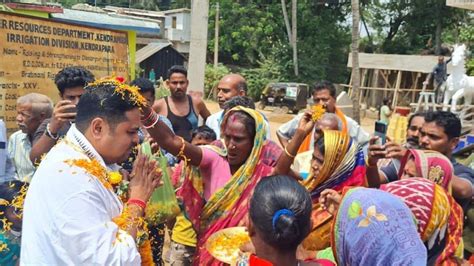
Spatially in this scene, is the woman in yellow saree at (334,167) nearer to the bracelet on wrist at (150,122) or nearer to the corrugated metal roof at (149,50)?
the bracelet on wrist at (150,122)

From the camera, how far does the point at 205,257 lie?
9.53 feet

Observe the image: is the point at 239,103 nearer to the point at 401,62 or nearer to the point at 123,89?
the point at 123,89

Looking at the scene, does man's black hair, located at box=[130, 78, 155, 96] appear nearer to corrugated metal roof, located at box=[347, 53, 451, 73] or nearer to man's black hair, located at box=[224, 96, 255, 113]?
man's black hair, located at box=[224, 96, 255, 113]

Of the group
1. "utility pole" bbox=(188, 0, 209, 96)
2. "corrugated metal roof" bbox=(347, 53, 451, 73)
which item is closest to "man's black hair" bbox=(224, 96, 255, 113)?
"utility pole" bbox=(188, 0, 209, 96)

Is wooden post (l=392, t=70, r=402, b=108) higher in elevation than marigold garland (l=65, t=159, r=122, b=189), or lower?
lower

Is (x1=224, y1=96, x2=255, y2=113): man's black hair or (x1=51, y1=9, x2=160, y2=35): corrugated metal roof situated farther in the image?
(x1=51, y1=9, x2=160, y2=35): corrugated metal roof

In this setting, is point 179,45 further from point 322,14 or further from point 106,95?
point 106,95

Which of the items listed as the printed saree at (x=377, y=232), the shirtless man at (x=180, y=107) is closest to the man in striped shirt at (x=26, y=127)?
A: the shirtless man at (x=180, y=107)

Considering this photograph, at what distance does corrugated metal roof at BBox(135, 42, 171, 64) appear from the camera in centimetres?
2483

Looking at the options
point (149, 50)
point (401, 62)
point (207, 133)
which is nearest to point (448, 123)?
point (207, 133)

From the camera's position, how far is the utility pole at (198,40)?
22.6 ft

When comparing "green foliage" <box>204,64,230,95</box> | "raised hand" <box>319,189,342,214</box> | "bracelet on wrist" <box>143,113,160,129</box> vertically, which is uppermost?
"bracelet on wrist" <box>143,113,160,129</box>

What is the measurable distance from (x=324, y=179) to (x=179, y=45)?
2894 cm

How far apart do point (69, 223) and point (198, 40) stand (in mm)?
5326
